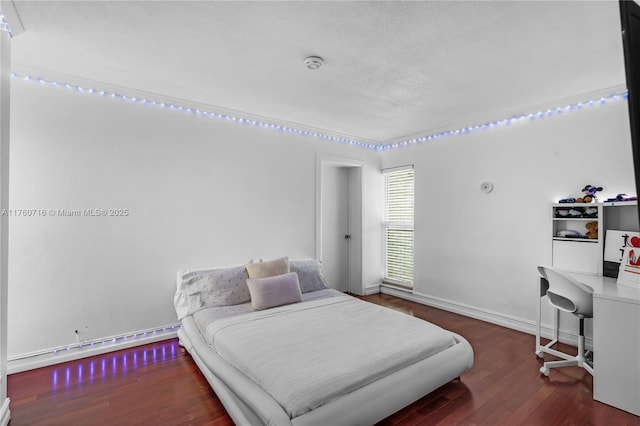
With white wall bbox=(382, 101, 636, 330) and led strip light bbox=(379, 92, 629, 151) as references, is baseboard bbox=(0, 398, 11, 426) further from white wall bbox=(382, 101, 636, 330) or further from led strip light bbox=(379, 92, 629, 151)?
led strip light bbox=(379, 92, 629, 151)

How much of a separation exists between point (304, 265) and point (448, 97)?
2543mm

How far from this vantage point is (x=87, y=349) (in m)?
3.02

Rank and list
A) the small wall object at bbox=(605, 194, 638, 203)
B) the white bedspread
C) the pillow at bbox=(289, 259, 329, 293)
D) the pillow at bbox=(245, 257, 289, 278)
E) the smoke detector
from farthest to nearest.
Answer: the pillow at bbox=(289, 259, 329, 293)
the pillow at bbox=(245, 257, 289, 278)
the small wall object at bbox=(605, 194, 638, 203)
the smoke detector
the white bedspread

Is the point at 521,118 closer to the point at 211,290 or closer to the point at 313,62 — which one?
the point at 313,62

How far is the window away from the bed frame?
102 inches

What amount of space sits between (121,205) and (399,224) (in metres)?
3.96

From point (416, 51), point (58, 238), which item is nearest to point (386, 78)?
point (416, 51)

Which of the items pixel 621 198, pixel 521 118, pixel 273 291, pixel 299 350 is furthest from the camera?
pixel 521 118

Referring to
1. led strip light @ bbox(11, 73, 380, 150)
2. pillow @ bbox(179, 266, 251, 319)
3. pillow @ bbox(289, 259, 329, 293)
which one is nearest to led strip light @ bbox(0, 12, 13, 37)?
led strip light @ bbox(11, 73, 380, 150)

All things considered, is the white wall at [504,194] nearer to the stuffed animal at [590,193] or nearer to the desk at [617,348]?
the stuffed animal at [590,193]

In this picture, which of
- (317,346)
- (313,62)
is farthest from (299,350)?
(313,62)

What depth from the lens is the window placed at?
16.8ft

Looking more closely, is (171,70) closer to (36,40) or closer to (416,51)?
(36,40)

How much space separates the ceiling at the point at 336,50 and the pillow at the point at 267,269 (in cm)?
184
